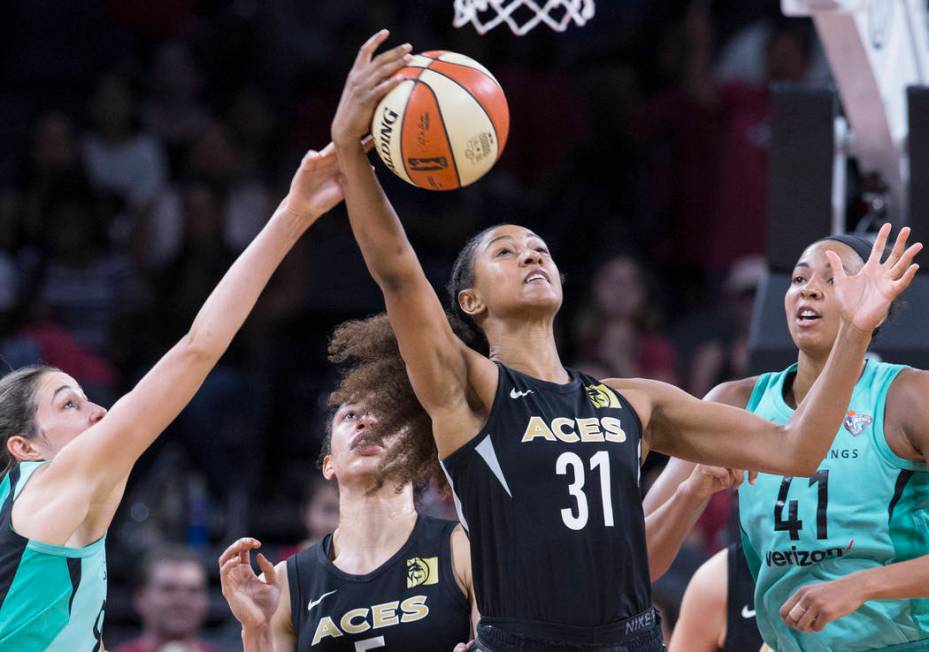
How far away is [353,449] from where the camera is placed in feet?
17.1

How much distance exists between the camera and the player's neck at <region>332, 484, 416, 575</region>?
518 cm

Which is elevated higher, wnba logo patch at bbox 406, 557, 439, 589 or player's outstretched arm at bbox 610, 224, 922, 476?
player's outstretched arm at bbox 610, 224, 922, 476

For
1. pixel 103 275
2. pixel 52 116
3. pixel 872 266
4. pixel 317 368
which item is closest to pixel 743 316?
pixel 317 368

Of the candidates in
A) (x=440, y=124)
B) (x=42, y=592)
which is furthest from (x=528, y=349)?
(x=42, y=592)

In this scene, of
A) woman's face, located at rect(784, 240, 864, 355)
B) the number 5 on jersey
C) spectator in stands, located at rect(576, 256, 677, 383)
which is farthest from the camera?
spectator in stands, located at rect(576, 256, 677, 383)

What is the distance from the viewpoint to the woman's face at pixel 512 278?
438 cm

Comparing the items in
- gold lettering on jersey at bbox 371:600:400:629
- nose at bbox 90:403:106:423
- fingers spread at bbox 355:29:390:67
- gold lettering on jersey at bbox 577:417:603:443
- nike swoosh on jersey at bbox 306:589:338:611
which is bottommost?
gold lettering on jersey at bbox 371:600:400:629

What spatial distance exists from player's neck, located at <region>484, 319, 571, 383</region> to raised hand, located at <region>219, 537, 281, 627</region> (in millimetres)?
1065

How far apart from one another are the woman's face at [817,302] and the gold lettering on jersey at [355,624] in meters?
1.68

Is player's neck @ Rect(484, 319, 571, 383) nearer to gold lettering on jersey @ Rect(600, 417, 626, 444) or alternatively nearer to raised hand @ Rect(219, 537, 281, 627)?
gold lettering on jersey @ Rect(600, 417, 626, 444)

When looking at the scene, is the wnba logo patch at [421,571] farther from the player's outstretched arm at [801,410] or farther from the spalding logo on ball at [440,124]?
the spalding logo on ball at [440,124]

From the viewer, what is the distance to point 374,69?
400cm

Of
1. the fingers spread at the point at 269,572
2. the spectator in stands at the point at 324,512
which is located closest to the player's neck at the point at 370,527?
the fingers spread at the point at 269,572

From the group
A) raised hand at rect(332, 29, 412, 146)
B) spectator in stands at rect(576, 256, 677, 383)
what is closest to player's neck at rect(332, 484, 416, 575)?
raised hand at rect(332, 29, 412, 146)
